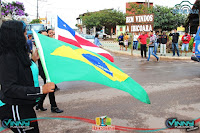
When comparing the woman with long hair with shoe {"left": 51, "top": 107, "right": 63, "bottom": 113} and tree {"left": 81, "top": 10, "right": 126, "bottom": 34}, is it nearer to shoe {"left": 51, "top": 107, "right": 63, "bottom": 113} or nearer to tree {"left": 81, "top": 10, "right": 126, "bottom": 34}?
shoe {"left": 51, "top": 107, "right": 63, "bottom": 113}

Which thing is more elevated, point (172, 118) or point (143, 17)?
point (143, 17)

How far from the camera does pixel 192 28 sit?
2792 cm

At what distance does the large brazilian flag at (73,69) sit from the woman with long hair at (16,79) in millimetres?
206

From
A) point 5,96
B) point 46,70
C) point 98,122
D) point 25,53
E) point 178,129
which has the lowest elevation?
point 178,129

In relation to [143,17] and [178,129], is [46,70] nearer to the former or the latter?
[178,129]

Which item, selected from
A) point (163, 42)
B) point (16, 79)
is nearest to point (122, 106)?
point (16, 79)

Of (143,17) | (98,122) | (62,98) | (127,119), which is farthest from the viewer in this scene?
(143,17)

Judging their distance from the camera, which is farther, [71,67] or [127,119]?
[127,119]

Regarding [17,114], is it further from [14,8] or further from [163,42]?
[14,8]

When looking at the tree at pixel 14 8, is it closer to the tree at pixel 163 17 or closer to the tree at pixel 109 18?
the tree at pixel 163 17

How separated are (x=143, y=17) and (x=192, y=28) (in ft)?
47.5

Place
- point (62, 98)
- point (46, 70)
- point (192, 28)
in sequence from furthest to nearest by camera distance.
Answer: point (192, 28)
point (62, 98)
point (46, 70)

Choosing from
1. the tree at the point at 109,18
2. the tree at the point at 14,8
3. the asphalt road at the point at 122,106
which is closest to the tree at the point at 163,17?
the tree at the point at 14,8

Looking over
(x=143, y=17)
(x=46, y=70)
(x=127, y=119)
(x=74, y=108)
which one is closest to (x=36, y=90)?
(x=46, y=70)
